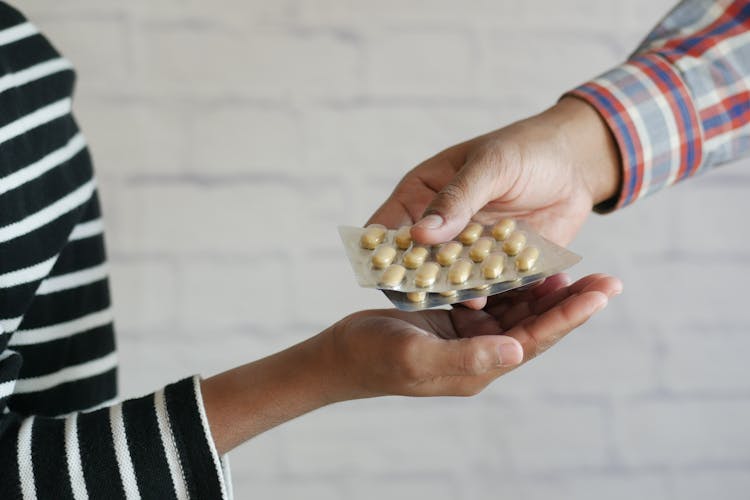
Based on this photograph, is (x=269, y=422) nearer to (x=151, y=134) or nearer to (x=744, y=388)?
(x=151, y=134)

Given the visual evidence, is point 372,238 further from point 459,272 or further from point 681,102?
point 681,102

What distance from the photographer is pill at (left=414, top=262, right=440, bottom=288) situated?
0.50m

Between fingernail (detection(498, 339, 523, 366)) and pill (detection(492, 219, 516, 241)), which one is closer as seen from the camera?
fingernail (detection(498, 339, 523, 366))

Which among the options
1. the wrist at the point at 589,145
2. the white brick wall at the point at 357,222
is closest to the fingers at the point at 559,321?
the wrist at the point at 589,145

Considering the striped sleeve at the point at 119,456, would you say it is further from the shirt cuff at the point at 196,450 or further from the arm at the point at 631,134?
the arm at the point at 631,134

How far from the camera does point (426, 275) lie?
0.51 meters

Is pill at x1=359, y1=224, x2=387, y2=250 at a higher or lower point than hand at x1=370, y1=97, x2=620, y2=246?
lower

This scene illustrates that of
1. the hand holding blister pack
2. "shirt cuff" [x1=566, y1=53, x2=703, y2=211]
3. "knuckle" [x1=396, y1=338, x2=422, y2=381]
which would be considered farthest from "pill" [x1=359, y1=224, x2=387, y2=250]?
"shirt cuff" [x1=566, y1=53, x2=703, y2=211]

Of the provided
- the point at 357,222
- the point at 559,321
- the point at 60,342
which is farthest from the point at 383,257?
the point at 357,222

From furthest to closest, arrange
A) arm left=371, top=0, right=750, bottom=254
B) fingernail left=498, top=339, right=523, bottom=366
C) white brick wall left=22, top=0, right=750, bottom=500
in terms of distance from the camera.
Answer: white brick wall left=22, top=0, right=750, bottom=500
arm left=371, top=0, right=750, bottom=254
fingernail left=498, top=339, right=523, bottom=366

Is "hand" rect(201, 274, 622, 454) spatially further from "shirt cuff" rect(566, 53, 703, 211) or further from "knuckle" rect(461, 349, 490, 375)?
"shirt cuff" rect(566, 53, 703, 211)

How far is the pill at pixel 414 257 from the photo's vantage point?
1.75ft

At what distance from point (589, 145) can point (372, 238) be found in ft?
0.71

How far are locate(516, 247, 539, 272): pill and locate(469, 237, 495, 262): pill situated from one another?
0.08 ft
